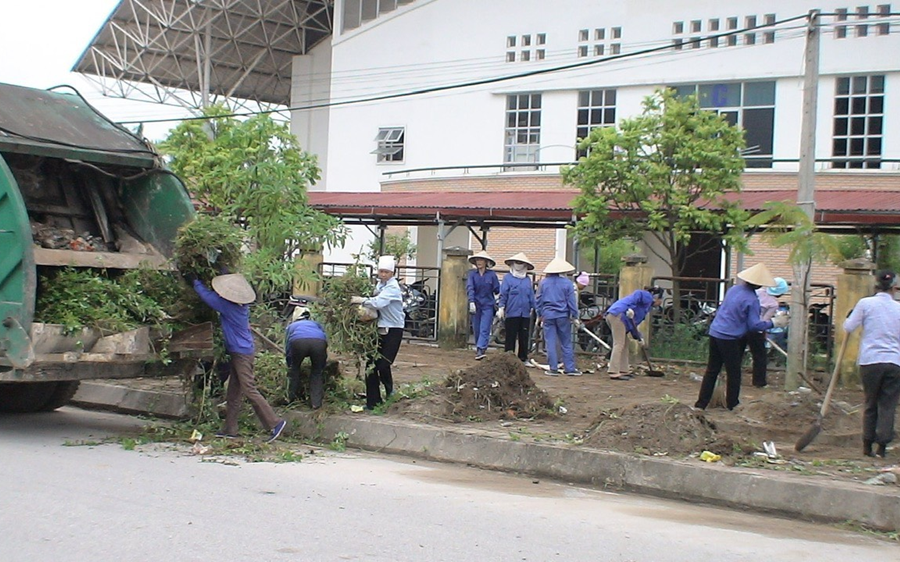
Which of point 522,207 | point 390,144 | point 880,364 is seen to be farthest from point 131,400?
point 390,144

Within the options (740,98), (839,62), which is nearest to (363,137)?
(740,98)

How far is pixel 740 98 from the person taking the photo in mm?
27453

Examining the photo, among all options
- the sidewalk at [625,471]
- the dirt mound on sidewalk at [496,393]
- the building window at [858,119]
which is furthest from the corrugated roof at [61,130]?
the building window at [858,119]

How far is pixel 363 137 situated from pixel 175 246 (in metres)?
26.1

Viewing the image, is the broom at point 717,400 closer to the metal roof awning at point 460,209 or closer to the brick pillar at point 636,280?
the brick pillar at point 636,280

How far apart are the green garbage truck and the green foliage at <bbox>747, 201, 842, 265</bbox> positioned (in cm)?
619

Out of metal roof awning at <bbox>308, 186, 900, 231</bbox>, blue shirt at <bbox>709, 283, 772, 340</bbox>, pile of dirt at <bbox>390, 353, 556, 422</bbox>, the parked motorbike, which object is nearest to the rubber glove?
metal roof awning at <bbox>308, 186, 900, 231</bbox>

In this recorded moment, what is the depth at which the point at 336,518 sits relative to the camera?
637cm

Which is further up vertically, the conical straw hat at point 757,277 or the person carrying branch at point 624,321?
the conical straw hat at point 757,277

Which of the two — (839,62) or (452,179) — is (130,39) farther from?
(839,62)

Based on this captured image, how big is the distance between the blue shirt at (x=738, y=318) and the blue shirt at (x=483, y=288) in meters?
6.06

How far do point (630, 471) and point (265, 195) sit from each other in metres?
5.62

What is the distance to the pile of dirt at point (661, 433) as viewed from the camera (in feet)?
27.9

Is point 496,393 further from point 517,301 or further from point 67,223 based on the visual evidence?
point 517,301
